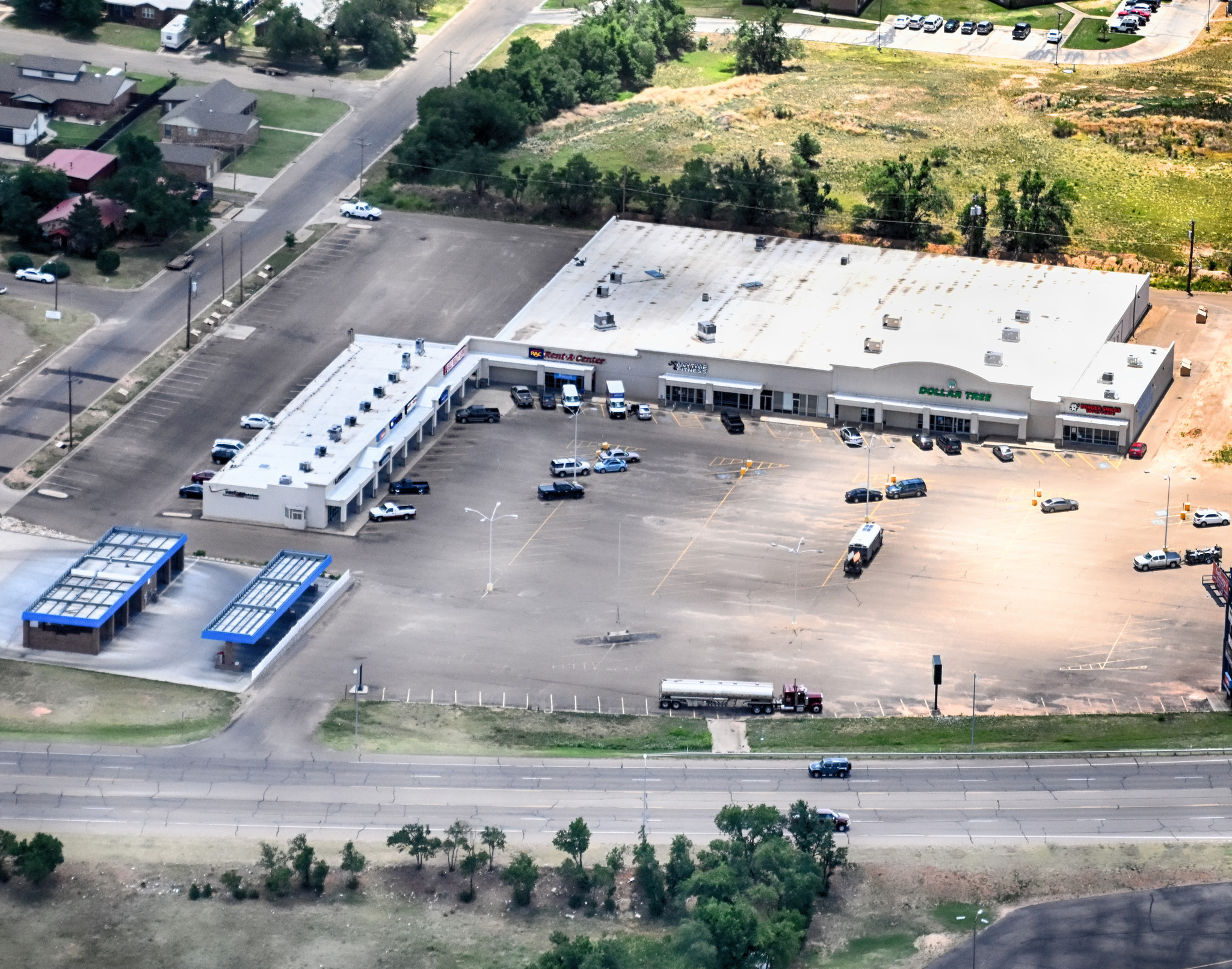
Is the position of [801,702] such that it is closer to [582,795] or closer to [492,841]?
[582,795]

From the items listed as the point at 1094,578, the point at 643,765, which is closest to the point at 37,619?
the point at 643,765

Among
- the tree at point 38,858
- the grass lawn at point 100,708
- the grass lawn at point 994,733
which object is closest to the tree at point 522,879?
the grass lawn at point 994,733

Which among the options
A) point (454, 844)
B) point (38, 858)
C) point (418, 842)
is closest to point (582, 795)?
point (454, 844)

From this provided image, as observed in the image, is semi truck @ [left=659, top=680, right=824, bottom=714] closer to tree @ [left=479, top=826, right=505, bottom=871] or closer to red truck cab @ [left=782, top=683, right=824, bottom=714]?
red truck cab @ [left=782, top=683, right=824, bottom=714]

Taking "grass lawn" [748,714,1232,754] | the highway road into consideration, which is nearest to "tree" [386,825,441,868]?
the highway road

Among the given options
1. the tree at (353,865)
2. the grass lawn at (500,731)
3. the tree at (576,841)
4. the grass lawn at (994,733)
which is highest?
the tree at (576,841)

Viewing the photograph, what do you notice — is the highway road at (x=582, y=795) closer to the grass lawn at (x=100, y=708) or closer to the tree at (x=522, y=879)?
the grass lawn at (x=100, y=708)
